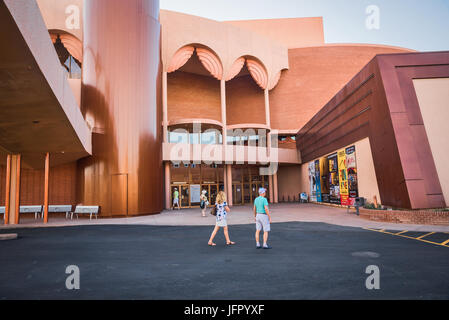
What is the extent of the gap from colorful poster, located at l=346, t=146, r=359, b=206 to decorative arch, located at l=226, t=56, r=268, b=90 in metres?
14.5

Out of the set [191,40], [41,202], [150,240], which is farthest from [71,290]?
[191,40]

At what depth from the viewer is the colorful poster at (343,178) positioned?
19872 mm

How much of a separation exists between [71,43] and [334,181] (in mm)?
23768

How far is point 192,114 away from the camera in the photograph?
31.4 m

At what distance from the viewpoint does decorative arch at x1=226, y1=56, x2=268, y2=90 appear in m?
29.2

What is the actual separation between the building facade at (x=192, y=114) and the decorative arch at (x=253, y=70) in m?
0.12

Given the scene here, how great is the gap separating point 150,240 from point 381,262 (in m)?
6.61

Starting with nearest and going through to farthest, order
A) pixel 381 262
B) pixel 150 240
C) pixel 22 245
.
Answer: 1. pixel 381 262
2. pixel 22 245
3. pixel 150 240

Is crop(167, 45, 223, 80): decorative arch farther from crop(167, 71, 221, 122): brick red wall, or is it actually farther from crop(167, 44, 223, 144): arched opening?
crop(167, 71, 221, 122): brick red wall

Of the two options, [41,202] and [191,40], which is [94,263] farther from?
[191,40]

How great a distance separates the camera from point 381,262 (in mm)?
6016

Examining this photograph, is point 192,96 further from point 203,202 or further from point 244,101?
point 203,202

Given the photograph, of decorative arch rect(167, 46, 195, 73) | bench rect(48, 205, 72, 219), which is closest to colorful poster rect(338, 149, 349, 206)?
decorative arch rect(167, 46, 195, 73)

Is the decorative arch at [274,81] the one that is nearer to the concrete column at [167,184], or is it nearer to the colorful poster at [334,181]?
the colorful poster at [334,181]
